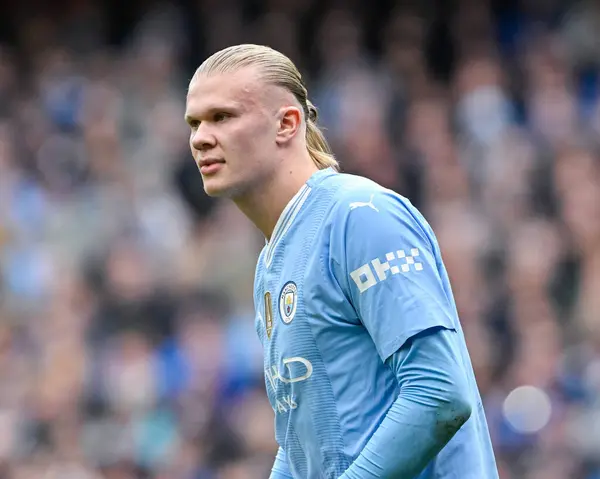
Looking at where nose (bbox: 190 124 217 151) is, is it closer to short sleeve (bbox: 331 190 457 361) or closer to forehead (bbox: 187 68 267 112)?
forehead (bbox: 187 68 267 112)

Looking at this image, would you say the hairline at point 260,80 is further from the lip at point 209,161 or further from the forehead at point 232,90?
the lip at point 209,161

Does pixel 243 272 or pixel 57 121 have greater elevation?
pixel 57 121

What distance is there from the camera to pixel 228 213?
11016 millimetres

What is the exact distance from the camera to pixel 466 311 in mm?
9578

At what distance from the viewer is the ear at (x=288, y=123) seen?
354 centimetres

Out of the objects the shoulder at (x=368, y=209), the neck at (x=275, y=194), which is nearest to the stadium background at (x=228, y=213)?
the neck at (x=275, y=194)

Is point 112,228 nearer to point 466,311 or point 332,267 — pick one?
point 466,311

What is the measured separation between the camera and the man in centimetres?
305

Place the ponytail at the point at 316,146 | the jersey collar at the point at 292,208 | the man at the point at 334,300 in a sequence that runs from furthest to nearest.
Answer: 1. the ponytail at the point at 316,146
2. the jersey collar at the point at 292,208
3. the man at the point at 334,300

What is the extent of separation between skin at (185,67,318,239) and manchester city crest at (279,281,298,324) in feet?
0.82

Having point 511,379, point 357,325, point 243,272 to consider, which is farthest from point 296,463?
point 243,272

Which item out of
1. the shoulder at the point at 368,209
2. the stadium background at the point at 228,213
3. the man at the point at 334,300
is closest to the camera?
the man at the point at 334,300

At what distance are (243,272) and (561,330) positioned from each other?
2554mm

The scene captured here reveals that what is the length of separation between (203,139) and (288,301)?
0.49 metres
